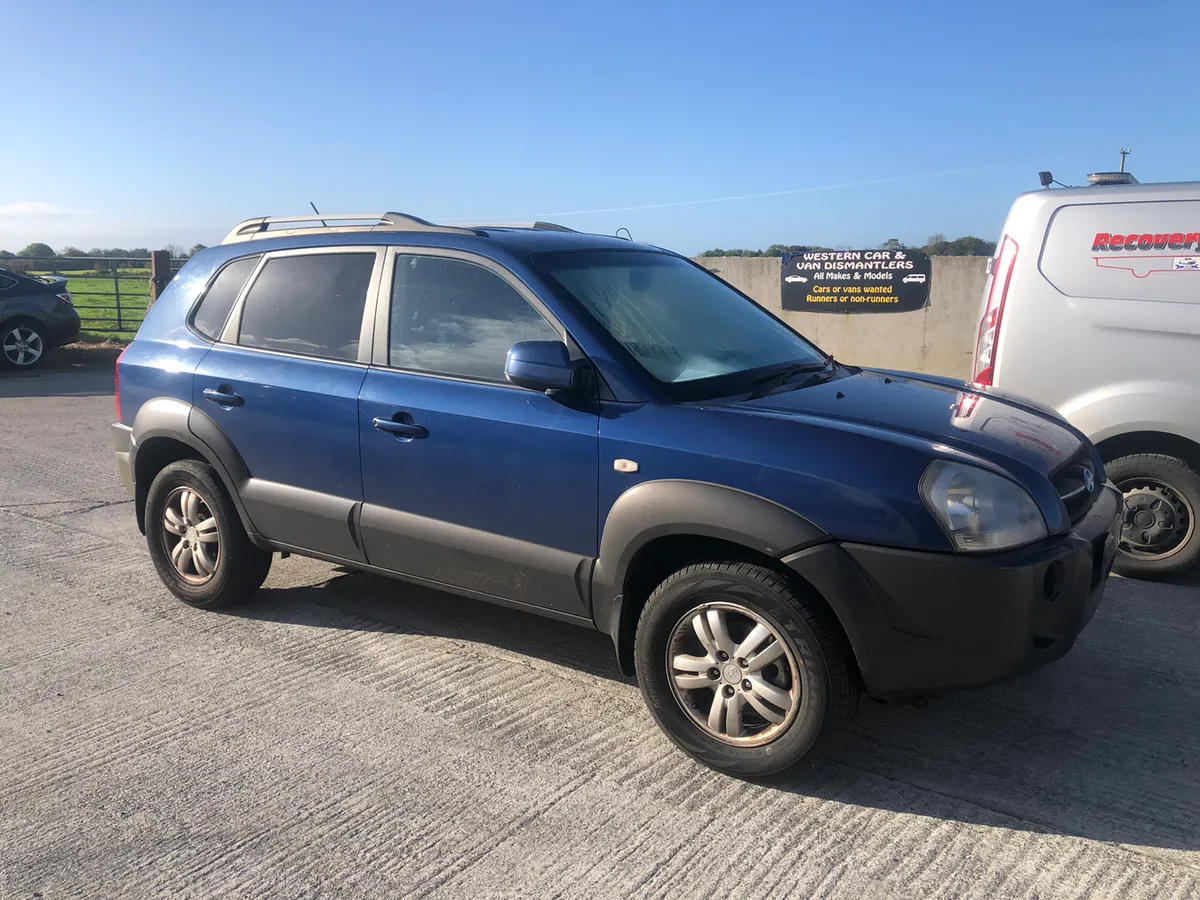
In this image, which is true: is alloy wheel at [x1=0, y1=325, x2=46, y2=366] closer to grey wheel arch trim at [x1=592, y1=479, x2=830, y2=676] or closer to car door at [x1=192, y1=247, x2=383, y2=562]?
car door at [x1=192, y1=247, x2=383, y2=562]

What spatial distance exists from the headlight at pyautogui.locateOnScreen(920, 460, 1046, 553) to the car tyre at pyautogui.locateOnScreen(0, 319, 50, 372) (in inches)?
599

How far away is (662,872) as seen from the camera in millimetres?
2873

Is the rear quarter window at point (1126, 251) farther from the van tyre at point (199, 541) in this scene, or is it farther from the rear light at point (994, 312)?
the van tyre at point (199, 541)

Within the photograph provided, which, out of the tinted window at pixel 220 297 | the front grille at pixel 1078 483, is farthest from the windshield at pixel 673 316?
the tinted window at pixel 220 297

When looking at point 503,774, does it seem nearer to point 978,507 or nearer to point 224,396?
point 978,507

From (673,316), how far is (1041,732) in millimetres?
2094

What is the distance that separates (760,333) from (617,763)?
1.93 meters

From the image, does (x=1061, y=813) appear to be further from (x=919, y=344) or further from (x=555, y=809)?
(x=919, y=344)

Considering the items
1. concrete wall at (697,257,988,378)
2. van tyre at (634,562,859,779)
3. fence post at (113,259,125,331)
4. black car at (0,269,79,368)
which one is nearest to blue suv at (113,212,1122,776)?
van tyre at (634,562,859,779)

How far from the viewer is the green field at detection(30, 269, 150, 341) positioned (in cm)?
1911

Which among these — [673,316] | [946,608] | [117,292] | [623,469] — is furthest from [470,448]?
[117,292]

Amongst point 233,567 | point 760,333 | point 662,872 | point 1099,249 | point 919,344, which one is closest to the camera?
point 662,872

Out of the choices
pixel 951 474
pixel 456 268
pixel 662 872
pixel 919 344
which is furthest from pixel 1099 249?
pixel 919 344

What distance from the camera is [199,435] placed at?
472cm
